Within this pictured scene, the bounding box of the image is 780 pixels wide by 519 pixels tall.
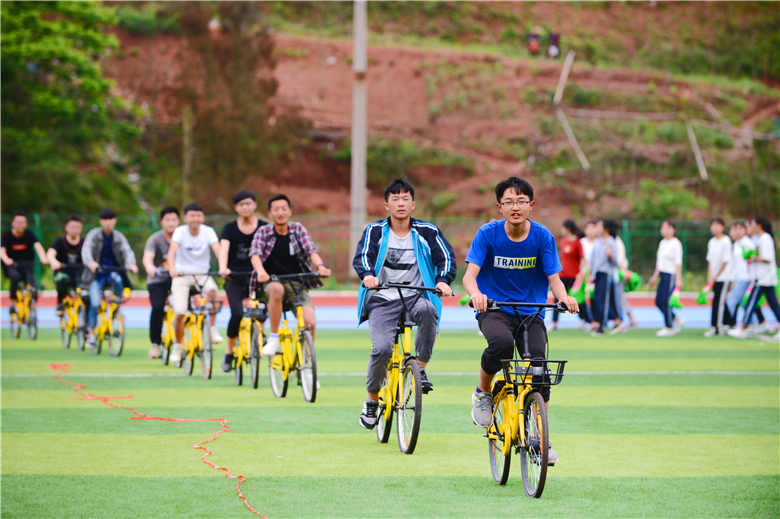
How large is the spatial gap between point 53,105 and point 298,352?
29185mm

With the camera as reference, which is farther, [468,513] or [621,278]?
[621,278]

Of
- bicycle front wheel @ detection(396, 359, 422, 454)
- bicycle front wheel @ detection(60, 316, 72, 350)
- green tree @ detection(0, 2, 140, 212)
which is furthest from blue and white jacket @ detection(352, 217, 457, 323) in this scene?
green tree @ detection(0, 2, 140, 212)

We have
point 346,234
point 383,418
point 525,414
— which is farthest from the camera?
point 346,234

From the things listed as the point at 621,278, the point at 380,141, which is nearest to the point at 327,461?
the point at 621,278

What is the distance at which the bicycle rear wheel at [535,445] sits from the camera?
681 cm

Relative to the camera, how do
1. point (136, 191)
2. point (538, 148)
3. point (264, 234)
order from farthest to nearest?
point (538, 148)
point (136, 191)
point (264, 234)

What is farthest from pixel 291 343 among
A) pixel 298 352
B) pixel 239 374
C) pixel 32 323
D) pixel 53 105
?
pixel 53 105

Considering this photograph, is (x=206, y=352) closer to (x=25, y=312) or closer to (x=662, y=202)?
(x=25, y=312)

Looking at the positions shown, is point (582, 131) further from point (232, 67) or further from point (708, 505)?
point (708, 505)

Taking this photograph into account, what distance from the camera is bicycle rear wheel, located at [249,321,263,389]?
12.4m

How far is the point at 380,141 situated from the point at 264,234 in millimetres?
43868

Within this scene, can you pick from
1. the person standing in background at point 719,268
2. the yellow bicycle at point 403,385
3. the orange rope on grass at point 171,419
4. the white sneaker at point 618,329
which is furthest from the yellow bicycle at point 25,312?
the yellow bicycle at point 403,385

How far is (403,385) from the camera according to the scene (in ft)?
28.6

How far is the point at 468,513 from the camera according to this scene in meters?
6.73
